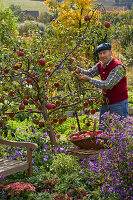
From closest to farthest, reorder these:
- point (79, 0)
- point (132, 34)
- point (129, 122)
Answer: point (129, 122), point (79, 0), point (132, 34)

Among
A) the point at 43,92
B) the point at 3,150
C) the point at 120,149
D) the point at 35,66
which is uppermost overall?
the point at 35,66

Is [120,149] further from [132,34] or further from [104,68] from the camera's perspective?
[132,34]

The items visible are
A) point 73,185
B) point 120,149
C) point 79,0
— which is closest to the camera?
point 120,149

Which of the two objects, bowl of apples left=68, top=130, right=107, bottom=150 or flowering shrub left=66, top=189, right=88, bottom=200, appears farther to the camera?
bowl of apples left=68, top=130, right=107, bottom=150

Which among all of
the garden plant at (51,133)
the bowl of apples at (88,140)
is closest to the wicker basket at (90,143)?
the bowl of apples at (88,140)

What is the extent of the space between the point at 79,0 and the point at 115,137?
11.6 meters

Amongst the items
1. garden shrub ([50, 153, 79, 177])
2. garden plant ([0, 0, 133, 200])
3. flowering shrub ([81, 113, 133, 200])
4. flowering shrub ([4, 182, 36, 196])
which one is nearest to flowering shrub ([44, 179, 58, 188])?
garden plant ([0, 0, 133, 200])

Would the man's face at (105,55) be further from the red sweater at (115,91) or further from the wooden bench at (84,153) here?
the wooden bench at (84,153)

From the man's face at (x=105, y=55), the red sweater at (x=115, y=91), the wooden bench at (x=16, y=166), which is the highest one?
the man's face at (x=105, y=55)

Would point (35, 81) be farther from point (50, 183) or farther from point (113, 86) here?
point (50, 183)

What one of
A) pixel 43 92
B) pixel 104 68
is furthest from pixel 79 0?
pixel 43 92

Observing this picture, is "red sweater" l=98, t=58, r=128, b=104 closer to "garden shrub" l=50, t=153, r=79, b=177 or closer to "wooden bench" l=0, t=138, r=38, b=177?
"garden shrub" l=50, t=153, r=79, b=177

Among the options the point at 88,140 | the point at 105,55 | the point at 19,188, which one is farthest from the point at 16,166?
the point at 105,55

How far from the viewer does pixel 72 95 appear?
407 centimetres
